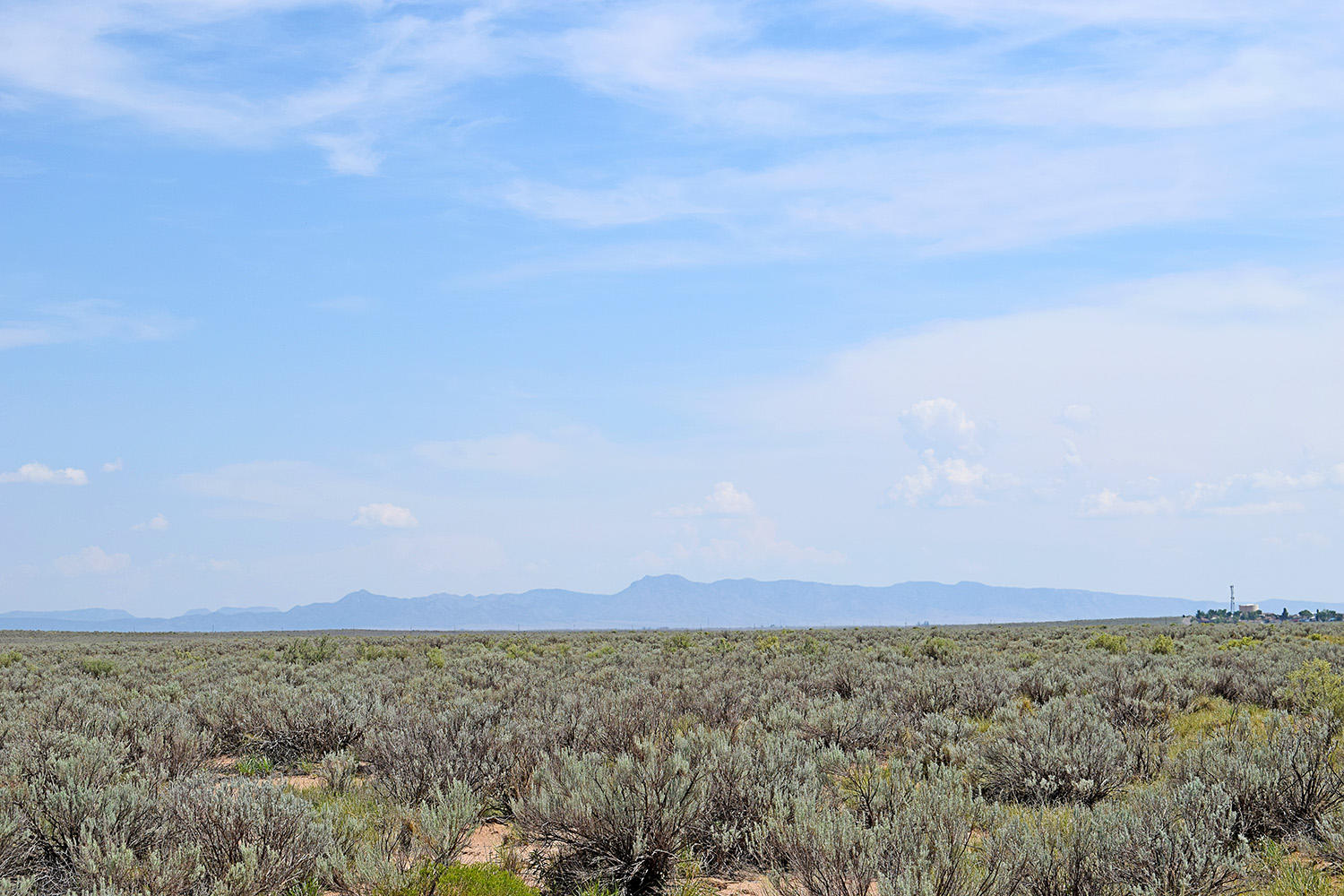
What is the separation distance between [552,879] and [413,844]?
3.63ft

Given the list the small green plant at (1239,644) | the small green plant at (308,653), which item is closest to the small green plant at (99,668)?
the small green plant at (308,653)

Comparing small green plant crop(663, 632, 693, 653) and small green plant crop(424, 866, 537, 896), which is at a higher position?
small green plant crop(424, 866, 537, 896)

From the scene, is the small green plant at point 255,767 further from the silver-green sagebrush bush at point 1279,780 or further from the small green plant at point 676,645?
the small green plant at point 676,645

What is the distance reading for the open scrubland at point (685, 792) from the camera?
5.50m

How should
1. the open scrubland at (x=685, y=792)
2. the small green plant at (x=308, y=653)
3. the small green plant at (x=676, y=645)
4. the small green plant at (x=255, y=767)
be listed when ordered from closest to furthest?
the open scrubland at (x=685, y=792)
the small green plant at (x=255, y=767)
the small green plant at (x=308, y=653)
the small green plant at (x=676, y=645)

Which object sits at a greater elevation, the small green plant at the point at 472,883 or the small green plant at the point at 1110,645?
the small green plant at the point at 472,883

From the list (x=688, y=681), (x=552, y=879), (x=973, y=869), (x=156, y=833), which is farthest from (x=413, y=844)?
(x=688, y=681)

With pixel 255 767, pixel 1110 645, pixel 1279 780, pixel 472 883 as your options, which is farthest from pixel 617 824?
pixel 1110 645

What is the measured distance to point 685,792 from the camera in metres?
6.53

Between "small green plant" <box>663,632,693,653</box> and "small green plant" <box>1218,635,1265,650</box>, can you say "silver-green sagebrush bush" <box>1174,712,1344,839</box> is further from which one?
"small green plant" <box>1218,635,1265,650</box>

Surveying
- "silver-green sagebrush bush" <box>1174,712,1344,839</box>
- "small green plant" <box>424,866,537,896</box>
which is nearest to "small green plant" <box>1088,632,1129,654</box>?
"silver-green sagebrush bush" <box>1174,712,1344,839</box>

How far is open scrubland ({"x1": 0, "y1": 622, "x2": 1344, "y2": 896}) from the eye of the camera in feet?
18.0

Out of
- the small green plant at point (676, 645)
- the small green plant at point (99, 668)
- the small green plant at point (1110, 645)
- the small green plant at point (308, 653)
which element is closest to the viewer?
the small green plant at point (99, 668)

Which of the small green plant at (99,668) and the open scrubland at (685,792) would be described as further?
the small green plant at (99,668)
